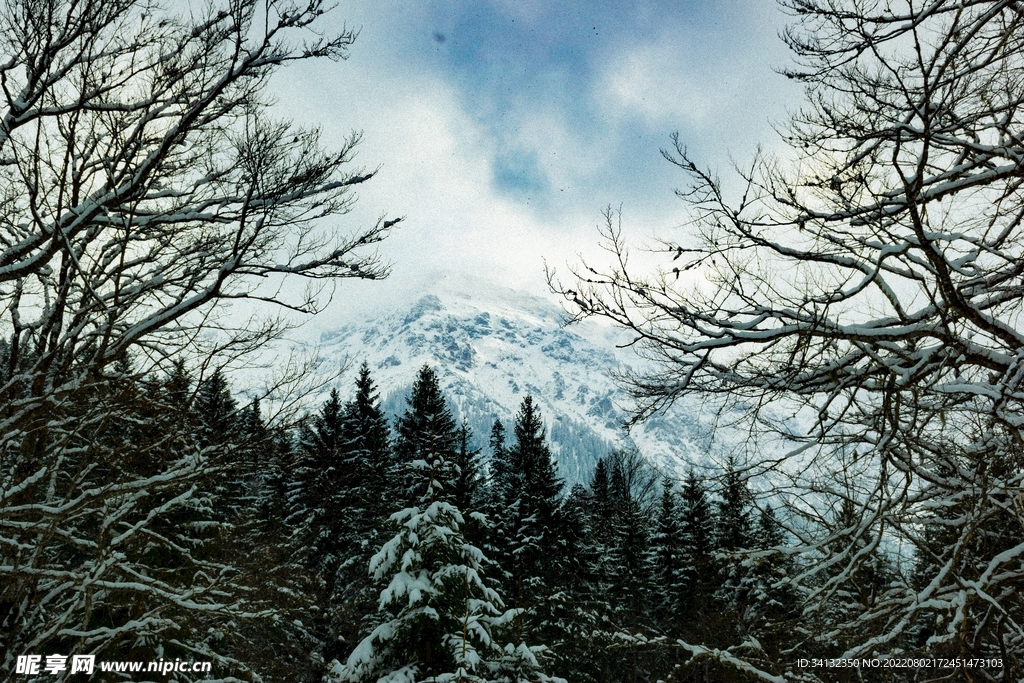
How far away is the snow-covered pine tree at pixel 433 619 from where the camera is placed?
8250 millimetres

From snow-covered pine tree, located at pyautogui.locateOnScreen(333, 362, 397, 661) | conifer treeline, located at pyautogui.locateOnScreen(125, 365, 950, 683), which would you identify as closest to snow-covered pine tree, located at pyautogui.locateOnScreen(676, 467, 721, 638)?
conifer treeline, located at pyautogui.locateOnScreen(125, 365, 950, 683)

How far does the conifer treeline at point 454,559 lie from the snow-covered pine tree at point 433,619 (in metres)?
0.02

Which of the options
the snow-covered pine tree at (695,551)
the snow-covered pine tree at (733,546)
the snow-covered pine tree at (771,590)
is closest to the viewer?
the snow-covered pine tree at (771,590)

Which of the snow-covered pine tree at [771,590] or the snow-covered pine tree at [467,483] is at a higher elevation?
the snow-covered pine tree at [467,483]

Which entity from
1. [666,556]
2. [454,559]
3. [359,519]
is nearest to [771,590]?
[454,559]

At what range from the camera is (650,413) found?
15.1 ft

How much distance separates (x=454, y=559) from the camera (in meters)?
8.97

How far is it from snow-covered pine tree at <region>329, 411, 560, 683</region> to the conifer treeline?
0.9 inches

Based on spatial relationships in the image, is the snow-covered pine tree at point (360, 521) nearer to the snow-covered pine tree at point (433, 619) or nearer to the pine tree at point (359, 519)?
the pine tree at point (359, 519)

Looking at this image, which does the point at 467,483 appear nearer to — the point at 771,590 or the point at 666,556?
the point at 666,556

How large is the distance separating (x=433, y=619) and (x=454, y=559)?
2.94 feet

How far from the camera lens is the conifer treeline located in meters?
8.66

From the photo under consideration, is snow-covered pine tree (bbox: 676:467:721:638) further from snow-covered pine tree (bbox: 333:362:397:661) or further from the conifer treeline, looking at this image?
snow-covered pine tree (bbox: 333:362:397:661)

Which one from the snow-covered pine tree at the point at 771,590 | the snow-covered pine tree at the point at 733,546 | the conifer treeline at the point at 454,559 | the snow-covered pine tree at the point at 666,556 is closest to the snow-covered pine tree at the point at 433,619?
the conifer treeline at the point at 454,559
